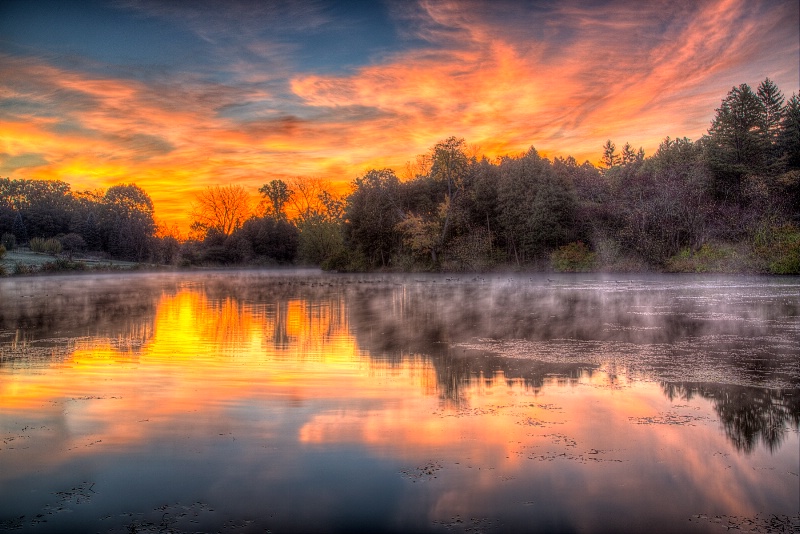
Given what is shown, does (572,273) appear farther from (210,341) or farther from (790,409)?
(790,409)

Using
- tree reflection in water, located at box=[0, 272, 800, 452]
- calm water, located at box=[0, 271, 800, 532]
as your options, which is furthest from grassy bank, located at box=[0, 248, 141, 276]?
calm water, located at box=[0, 271, 800, 532]

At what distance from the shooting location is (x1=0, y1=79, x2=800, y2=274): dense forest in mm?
46000

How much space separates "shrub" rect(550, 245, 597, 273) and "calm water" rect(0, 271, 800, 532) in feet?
128

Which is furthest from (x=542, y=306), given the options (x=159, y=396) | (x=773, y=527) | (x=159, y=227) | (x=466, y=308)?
(x=159, y=227)

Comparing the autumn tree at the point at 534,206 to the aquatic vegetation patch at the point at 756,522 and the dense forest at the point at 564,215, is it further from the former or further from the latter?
the aquatic vegetation patch at the point at 756,522

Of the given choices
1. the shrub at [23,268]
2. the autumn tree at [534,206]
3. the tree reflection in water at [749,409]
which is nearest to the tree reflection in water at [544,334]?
the tree reflection in water at [749,409]

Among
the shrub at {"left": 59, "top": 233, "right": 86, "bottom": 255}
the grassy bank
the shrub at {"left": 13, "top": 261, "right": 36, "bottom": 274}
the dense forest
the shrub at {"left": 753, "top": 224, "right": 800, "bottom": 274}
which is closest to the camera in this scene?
the shrub at {"left": 753, "top": 224, "right": 800, "bottom": 274}

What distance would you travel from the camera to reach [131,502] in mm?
4383

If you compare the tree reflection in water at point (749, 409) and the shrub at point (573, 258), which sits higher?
the shrub at point (573, 258)

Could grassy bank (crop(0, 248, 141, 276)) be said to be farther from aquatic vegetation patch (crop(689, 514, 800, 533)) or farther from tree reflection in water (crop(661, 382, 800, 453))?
aquatic vegetation patch (crop(689, 514, 800, 533))

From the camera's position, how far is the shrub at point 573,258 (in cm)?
5128

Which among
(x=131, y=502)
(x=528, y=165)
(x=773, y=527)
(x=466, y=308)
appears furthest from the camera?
(x=528, y=165)

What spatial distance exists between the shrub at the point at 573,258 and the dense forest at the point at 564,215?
0.35 feet

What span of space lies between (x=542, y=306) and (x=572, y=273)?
3197 cm
